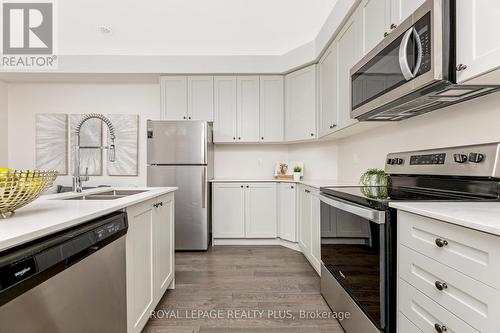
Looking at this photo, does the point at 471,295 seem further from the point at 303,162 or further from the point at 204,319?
the point at 303,162

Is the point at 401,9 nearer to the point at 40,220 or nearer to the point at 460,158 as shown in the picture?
the point at 460,158

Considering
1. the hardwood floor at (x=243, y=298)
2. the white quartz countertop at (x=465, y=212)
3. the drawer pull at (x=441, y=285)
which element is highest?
→ the white quartz countertop at (x=465, y=212)

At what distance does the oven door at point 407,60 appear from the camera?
1.14 metres

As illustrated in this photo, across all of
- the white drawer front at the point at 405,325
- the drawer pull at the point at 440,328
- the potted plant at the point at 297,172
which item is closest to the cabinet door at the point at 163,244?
the white drawer front at the point at 405,325

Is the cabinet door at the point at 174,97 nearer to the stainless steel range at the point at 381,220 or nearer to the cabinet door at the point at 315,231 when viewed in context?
the cabinet door at the point at 315,231

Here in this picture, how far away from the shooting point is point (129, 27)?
3100 millimetres

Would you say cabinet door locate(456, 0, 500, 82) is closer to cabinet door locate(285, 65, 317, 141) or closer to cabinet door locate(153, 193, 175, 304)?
cabinet door locate(153, 193, 175, 304)

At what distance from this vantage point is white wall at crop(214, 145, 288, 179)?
A: 4082mm

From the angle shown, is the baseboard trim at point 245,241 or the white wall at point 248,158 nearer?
the baseboard trim at point 245,241

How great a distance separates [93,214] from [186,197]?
7.69 ft

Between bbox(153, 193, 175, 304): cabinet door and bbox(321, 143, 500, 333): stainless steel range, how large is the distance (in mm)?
1235

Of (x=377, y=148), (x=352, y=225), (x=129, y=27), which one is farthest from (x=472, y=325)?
(x=129, y=27)

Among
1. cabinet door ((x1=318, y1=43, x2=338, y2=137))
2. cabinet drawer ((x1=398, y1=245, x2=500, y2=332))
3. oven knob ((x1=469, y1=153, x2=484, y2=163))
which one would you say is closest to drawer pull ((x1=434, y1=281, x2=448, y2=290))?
cabinet drawer ((x1=398, y1=245, x2=500, y2=332))

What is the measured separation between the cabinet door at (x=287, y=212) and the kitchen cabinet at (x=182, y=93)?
174 cm
